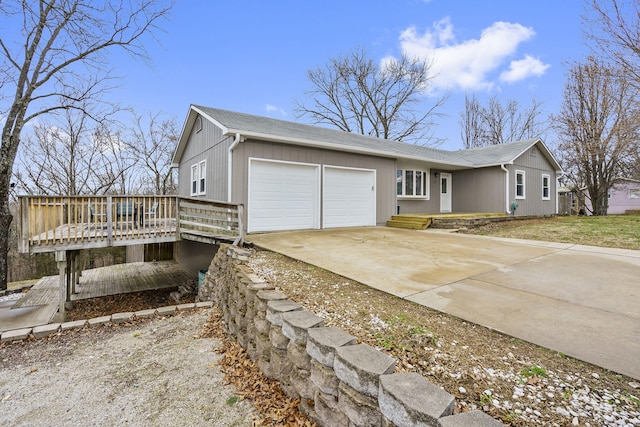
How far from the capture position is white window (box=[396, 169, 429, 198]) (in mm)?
11867

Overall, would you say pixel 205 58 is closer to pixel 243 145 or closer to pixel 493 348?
pixel 243 145

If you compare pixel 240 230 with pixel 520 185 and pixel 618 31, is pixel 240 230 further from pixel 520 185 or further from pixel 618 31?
pixel 520 185

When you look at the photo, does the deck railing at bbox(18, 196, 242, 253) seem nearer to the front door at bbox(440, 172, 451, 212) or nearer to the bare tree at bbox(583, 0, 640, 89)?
the front door at bbox(440, 172, 451, 212)

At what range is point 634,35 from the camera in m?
8.39

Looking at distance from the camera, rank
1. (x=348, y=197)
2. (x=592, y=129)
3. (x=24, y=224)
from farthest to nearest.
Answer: (x=592, y=129)
(x=348, y=197)
(x=24, y=224)

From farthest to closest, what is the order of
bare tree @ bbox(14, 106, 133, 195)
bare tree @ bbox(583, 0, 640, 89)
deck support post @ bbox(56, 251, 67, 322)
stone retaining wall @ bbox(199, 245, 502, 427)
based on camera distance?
bare tree @ bbox(14, 106, 133, 195) < bare tree @ bbox(583, 0, 640, 89) < deck support post @ bbox(56, 251, 67, 322) < stone retaining wall @ bbox(199, 245, 502, 427)

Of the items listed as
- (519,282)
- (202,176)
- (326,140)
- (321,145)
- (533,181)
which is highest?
(326,140)

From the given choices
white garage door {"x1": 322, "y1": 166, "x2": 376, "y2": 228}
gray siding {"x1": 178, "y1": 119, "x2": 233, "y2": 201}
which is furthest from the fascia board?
white garage door {"x1": 322, "y1": 166, "x2": 376, "y2": 228}

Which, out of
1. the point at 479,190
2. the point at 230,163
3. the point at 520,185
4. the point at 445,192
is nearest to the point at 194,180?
the point at 230,163

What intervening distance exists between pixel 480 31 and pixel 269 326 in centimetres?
1681

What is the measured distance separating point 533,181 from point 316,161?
37.5ft

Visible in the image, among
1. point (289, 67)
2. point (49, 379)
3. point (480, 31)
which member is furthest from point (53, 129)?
point (480, 31)

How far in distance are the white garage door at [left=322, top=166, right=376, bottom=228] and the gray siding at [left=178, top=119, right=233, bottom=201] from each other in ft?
9.88

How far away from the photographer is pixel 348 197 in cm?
976
